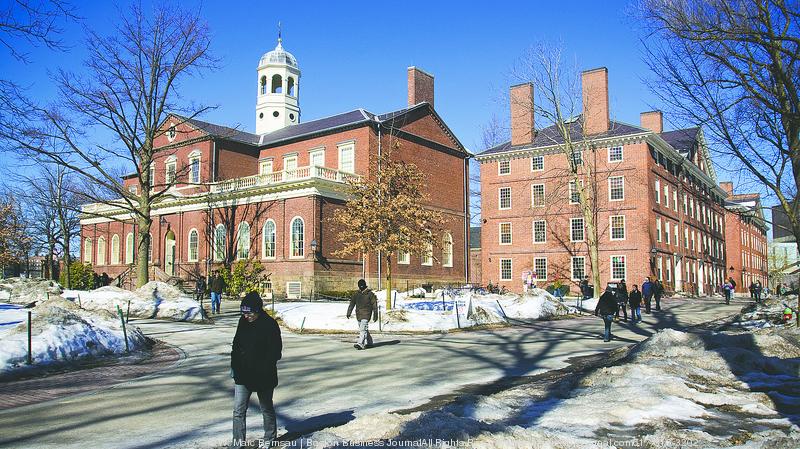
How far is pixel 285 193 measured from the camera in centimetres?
3931

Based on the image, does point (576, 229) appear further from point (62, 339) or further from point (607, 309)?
point (62, 339)

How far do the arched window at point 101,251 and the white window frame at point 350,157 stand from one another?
22402 millimetres

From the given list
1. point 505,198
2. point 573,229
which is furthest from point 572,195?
point 505,198

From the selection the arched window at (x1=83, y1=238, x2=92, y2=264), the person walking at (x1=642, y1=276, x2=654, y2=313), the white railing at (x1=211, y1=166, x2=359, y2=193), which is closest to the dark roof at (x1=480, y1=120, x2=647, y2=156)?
the white railing at (x1=211, y1=166, x2=359, y2=193)

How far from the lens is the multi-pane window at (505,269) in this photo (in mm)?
48309

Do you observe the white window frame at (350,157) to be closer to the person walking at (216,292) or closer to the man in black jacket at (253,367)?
the person walking at (216,292)

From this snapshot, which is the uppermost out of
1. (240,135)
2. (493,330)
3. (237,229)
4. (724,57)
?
(240,135)

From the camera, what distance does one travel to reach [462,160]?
52094 millimetres

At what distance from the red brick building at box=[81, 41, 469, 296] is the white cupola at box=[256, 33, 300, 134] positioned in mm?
84

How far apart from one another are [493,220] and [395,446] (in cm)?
4449


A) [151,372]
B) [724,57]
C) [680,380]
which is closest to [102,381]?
[151,372]

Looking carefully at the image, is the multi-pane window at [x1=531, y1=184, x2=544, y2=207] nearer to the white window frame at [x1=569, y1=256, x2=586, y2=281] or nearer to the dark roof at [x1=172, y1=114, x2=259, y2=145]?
the white window frame at [x1=569, y1=256, x2=586, y2=281]

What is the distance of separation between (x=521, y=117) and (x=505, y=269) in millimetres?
11658

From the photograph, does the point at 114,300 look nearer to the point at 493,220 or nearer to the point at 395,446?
the point at 395,446
